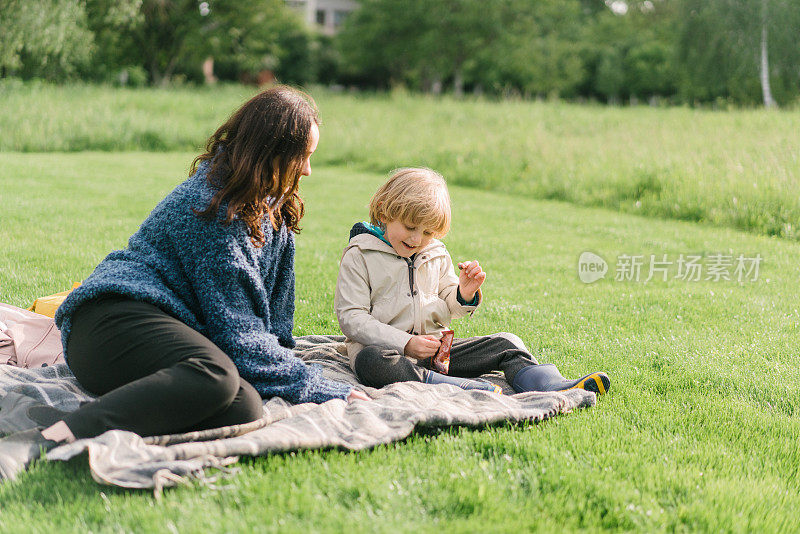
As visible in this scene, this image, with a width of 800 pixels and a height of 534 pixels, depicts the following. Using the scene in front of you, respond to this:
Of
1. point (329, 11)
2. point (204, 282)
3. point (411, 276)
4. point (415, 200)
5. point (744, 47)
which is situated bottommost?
point (411, 276)

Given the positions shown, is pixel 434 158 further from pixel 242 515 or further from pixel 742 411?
pixel 242 515

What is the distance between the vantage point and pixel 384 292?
380cm

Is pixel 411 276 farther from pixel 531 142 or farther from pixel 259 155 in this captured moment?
pixel 531 142

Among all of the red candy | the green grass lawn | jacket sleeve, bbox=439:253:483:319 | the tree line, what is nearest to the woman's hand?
the red candy

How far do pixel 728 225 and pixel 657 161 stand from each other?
7.70 feet

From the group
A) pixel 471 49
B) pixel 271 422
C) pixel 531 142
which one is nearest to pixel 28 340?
pixel 271 422

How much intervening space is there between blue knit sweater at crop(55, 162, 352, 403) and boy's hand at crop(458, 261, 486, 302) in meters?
1.02

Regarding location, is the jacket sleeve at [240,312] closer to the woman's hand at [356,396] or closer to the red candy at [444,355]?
the woman's hand at [356,396]

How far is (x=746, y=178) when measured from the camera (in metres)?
9.25

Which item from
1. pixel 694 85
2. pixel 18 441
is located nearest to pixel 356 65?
pixel 694 85

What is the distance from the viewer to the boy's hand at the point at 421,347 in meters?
3.62

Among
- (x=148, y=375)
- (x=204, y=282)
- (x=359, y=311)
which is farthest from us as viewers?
(x=359, y=311)

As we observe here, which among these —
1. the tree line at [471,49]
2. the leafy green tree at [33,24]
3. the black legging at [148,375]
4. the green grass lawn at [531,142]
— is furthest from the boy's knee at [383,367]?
the tree line at [471,49]

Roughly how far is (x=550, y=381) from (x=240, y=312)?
1503 millimetres
